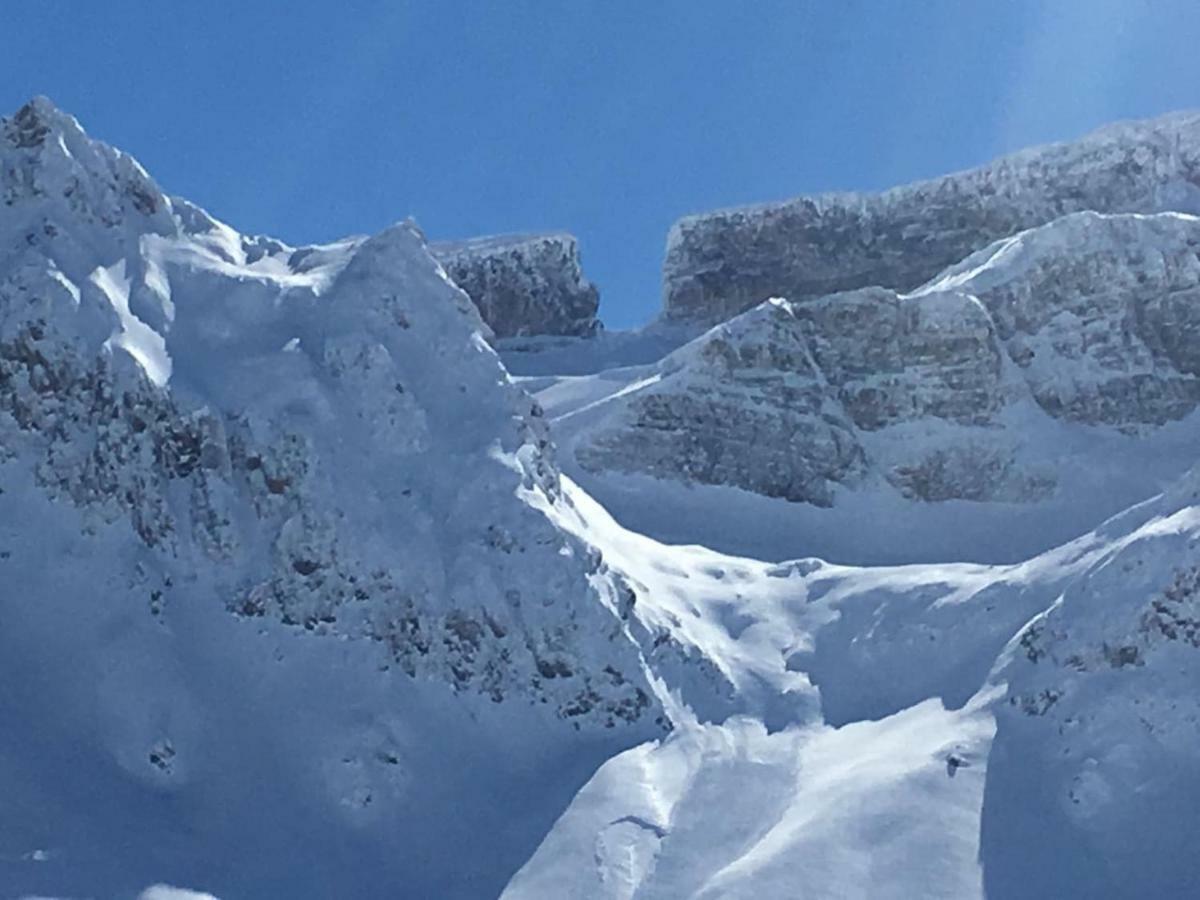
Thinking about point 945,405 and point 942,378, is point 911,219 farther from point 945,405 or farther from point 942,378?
point 945,405

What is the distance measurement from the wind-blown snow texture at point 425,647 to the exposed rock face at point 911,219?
4834cm

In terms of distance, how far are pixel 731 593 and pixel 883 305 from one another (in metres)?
22.6

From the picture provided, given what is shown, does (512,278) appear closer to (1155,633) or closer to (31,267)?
(31,267)

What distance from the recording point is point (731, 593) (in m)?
37.4

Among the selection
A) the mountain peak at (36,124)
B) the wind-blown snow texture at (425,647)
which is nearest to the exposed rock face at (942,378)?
the wind-blown snow texture at (425,647)

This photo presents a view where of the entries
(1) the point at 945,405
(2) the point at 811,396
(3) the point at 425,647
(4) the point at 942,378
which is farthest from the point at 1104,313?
(3) the point at 425,647

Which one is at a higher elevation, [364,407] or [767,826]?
[364,407]

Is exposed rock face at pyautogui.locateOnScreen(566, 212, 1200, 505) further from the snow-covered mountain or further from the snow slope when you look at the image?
the snow slope

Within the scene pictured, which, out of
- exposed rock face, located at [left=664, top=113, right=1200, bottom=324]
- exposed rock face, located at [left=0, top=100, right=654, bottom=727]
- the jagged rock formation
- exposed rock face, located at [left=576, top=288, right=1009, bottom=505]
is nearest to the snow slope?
the jagged rock formation

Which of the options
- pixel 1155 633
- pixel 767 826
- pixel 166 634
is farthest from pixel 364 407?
pixel 1155 633

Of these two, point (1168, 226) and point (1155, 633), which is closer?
point (1155, 633)

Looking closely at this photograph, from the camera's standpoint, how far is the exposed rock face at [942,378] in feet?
169

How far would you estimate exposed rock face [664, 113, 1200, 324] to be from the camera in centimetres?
7944

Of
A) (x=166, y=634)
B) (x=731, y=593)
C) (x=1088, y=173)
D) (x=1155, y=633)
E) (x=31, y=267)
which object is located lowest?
(x=1155, y=633)
